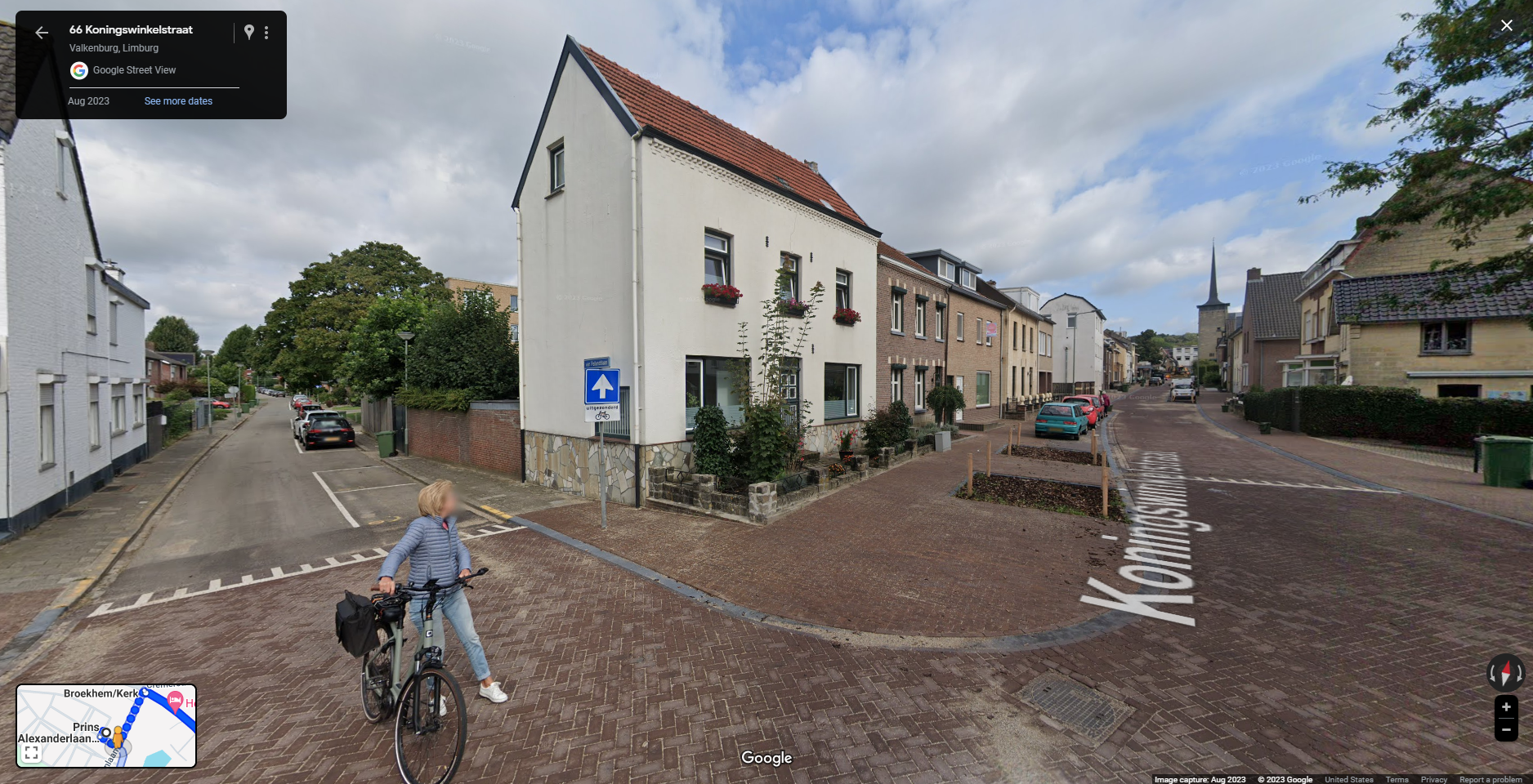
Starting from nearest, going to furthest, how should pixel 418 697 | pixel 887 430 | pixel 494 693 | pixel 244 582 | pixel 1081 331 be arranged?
pixel 418 697 < pixel 494 693 < pixel 244 582 < pixel 887 430 < pixel 1081 331

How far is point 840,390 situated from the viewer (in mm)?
15977

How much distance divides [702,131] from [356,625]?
1230 centimetres

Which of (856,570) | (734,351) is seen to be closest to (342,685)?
(856,570)

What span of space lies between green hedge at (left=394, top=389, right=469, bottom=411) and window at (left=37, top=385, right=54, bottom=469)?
7.30m

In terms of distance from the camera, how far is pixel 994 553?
7.28m

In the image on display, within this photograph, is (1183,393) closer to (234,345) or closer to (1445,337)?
(1445,337)

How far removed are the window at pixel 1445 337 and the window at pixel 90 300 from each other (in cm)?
4154

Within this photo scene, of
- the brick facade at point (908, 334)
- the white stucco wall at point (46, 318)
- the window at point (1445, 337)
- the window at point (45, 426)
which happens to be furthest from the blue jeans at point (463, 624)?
the window at point (1445, 337)

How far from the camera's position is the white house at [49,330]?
862cm

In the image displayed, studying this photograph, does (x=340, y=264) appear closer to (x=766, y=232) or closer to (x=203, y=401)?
(x=203, y=401)

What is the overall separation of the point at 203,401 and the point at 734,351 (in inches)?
1447

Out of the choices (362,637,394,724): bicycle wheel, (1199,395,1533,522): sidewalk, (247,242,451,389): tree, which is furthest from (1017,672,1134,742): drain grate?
(247,242,451,389): tree

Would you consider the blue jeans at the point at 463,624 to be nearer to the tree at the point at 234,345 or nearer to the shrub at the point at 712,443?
the shrub at the point at 712,443

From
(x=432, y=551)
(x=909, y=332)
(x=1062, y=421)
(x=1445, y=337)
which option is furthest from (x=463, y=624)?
(x=1445, y=337)
